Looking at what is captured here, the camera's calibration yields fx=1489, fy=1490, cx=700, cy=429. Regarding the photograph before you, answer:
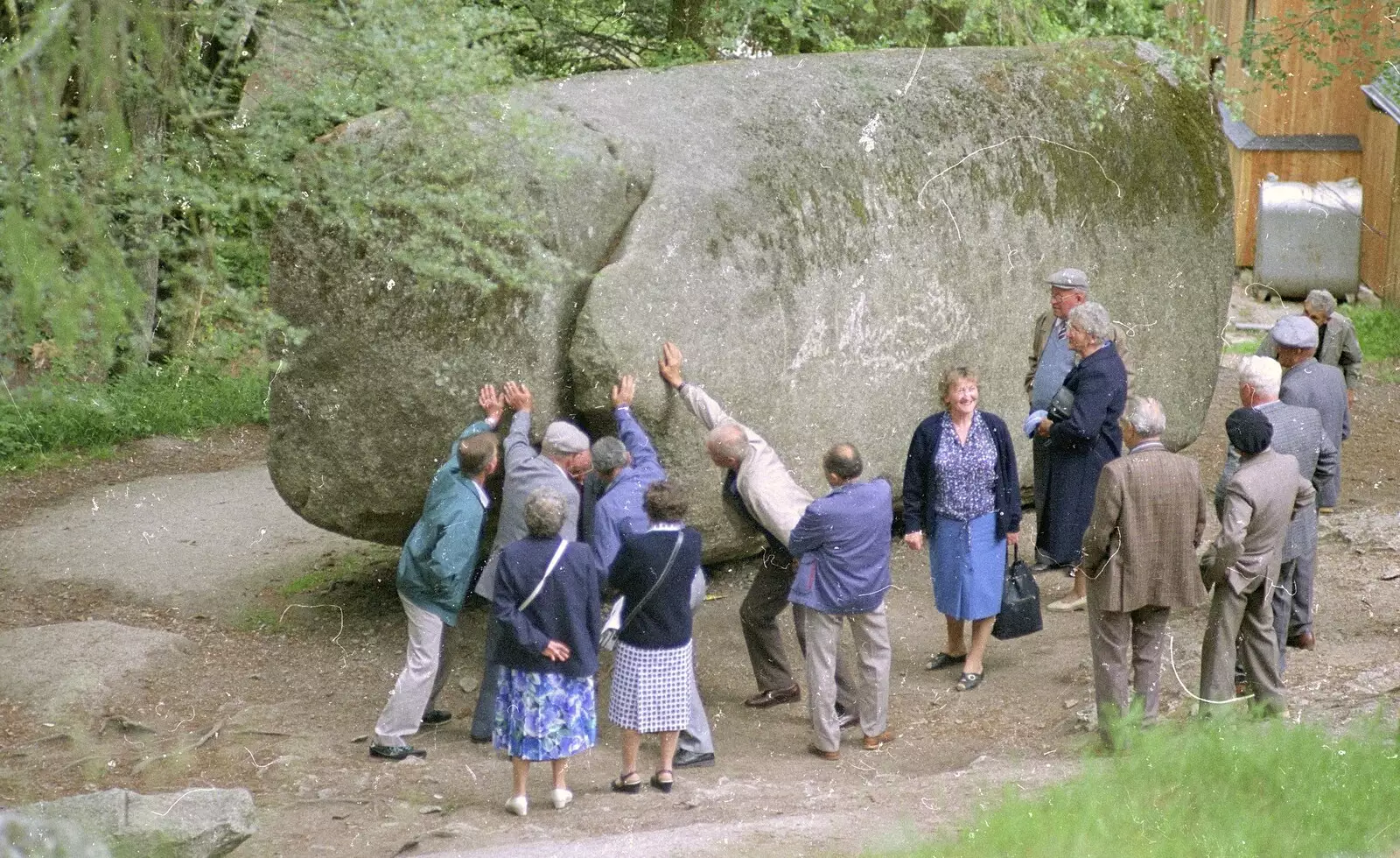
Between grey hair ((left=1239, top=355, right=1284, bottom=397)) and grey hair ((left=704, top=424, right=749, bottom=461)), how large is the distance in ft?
7.29

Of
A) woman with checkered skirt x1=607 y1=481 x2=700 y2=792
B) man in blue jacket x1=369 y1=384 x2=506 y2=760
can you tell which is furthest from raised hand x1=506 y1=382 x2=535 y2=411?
woman with checkered skirt x1=607 y1=481 x2=700 y2=792

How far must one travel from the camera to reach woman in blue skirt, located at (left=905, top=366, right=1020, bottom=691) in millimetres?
7203

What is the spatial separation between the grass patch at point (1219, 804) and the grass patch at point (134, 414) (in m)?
8.99

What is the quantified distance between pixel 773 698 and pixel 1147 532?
7.01 feet

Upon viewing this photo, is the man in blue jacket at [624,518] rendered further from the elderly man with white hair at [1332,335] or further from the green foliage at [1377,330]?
the green foliage at [1377,330]

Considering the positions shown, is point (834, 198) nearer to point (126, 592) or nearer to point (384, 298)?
point (384, 298)

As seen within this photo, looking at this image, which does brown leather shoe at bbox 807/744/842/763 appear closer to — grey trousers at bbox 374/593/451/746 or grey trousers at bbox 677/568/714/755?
grey trousers at bbox 677/568/714/755

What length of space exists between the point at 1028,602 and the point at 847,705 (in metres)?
1.07

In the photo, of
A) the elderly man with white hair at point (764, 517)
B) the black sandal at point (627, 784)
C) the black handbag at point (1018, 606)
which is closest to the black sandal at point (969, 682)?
the black handbag at point (1018, 606)

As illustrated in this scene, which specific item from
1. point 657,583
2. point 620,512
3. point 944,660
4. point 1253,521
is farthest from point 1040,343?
point 657,583

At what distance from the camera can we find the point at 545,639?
573 centimetres

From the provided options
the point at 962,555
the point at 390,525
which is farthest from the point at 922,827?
the point at 390,525

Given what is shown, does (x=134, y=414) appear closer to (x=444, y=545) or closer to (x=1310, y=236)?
(x=444, y=545)

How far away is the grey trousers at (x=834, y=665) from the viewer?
6582 mm
